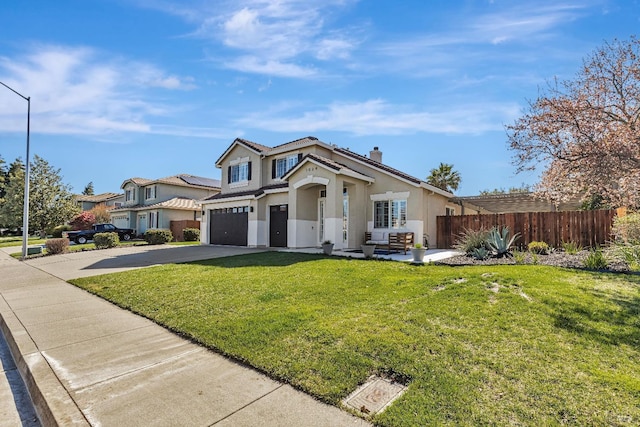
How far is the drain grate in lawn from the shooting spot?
3338 mm

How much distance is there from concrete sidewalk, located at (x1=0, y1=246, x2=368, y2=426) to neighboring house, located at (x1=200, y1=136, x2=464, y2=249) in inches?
420

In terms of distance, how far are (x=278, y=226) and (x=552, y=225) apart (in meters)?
13.6

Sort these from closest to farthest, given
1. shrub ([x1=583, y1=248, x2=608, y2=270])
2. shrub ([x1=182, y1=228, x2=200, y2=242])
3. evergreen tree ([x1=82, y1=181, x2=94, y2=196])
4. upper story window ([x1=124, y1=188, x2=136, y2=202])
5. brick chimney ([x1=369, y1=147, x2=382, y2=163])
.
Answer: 1. shrub ([x1=583, y1=248, x2=608, y2=270])
2. brick chimney ([x1=369, y1=147, x2=382, y2=163])
3. shrub ([x1=182, y1=228, x2=200, y2=242])
4. upper story window ([x1=124, y1=188, x2=136, y2=202])
5. evergreen tree ([x1=82, y1=181, x2=94, y2=196])

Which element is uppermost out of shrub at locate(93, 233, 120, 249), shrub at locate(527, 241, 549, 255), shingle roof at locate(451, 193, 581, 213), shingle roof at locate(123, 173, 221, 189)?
shingle roof at locate(123, 173, 221, 189)

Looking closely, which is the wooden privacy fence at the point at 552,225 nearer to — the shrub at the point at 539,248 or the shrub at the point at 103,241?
the shrub at the point at 539,248

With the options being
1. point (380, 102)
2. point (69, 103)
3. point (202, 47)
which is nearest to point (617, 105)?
point (380, 102)

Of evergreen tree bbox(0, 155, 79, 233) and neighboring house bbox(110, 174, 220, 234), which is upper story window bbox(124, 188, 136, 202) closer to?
neighboring house bbox(110, 174, 220, 234)

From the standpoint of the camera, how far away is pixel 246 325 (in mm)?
5621

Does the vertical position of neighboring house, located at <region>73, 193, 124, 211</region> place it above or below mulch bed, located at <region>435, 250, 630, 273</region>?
above

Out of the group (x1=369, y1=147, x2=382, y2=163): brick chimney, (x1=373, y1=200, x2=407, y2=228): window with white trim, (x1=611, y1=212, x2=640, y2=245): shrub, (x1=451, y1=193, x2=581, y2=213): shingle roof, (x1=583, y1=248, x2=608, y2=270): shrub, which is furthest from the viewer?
(x1=451, y1=193, x2=581, y2=213): shingle roof

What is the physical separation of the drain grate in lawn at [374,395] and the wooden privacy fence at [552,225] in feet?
44.8

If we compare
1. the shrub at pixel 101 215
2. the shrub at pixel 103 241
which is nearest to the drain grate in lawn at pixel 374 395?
the shrub at pixel 103 241

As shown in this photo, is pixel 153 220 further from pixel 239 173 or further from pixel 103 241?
pixel 239 173

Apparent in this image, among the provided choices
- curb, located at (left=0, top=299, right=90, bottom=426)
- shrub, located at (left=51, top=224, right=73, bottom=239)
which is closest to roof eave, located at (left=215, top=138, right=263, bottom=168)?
curb, located at (left=0, top=299, right=90, bottom=426)
